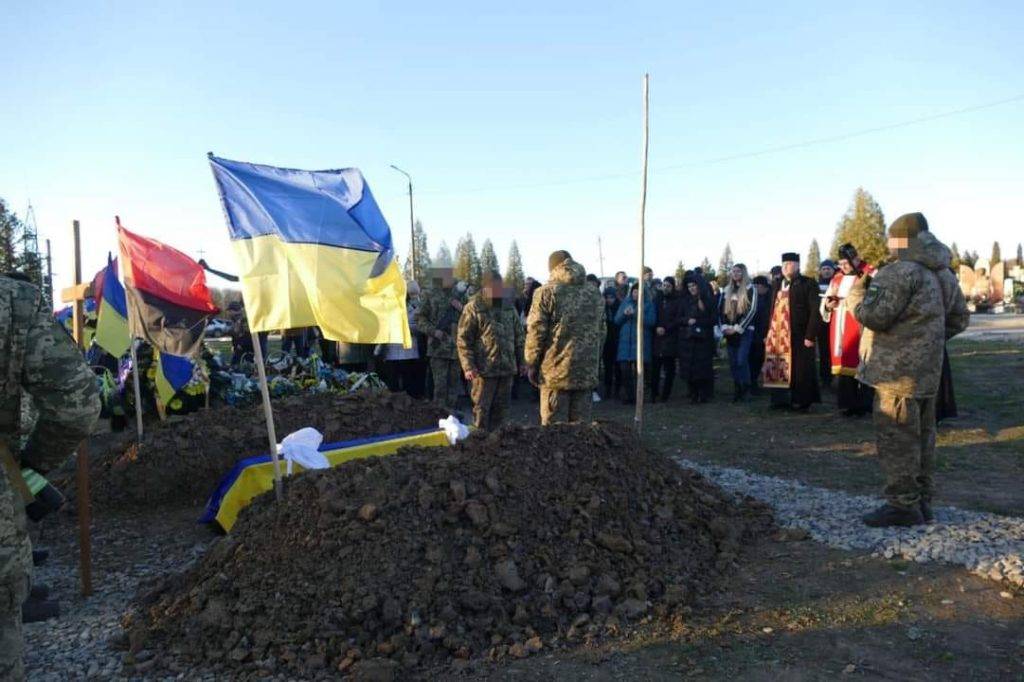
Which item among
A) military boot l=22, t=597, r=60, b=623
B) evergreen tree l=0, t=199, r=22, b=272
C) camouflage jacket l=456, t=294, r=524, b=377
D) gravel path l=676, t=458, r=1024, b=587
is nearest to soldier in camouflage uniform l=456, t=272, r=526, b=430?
camouflage jacket l=456, t=294, r=524, b=377

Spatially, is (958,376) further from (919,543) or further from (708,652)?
(708,652)

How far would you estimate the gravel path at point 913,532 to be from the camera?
4.76 metres

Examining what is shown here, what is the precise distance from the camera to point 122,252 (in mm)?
6684

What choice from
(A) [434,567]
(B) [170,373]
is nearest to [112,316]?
(B) [170,373]

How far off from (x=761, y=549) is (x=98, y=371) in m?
9.80

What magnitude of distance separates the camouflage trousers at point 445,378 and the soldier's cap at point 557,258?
10.3ft

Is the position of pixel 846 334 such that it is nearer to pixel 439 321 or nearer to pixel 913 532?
pixel 913 532

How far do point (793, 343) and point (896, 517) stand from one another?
5.33 meters

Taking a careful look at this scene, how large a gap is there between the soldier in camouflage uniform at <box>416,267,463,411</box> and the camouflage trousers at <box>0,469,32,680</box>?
7.15 meters

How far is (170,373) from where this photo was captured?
301 inches

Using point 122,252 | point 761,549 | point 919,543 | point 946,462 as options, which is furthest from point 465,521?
point 946,462

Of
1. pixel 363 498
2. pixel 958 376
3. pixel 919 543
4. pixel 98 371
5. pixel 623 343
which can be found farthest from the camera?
pixel 958 376

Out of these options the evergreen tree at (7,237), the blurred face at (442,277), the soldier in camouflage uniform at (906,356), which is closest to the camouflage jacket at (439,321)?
the blurred face at (442,277)

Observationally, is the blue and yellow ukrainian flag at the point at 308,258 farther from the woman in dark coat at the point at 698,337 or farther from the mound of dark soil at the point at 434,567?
the woman in dark coat at the point at 698,337
